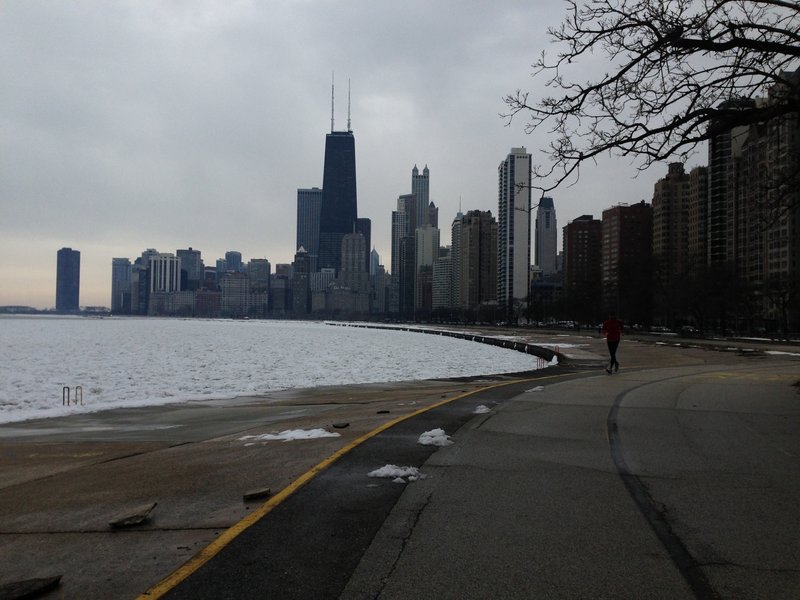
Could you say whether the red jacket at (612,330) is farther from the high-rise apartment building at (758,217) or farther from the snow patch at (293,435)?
the snow patch at (293,435)

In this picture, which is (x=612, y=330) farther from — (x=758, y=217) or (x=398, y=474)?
(x=398, y=474)

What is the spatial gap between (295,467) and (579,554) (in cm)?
397

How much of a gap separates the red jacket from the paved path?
31.0 feet

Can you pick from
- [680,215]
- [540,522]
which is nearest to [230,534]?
[540,522]

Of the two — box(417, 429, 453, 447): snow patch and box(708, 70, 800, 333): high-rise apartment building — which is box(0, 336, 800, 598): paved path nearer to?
box(417, 429, 453, 447): snow patch

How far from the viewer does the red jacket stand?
2108cm

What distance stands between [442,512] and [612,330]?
1710 centimetres

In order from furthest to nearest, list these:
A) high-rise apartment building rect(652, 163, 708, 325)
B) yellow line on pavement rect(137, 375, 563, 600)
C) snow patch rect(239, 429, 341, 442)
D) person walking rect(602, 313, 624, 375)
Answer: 1. high-rise apartment building rect(652, 163, 708, 325)
2. person walking rect(602, 313, 624, 375)
3. snow patch rect(239, 429, 341, 442)
4. yellow line on pavement rect(137, 375, 563, 600)

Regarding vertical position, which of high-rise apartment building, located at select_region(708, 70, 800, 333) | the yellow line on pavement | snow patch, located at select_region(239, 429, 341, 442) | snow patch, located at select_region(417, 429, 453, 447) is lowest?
snow patch, located at select_region(239, 429, 341, 442)

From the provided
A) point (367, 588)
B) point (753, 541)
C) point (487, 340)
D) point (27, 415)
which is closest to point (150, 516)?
point (367, 588)

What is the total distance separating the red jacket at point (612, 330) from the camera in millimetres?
21078

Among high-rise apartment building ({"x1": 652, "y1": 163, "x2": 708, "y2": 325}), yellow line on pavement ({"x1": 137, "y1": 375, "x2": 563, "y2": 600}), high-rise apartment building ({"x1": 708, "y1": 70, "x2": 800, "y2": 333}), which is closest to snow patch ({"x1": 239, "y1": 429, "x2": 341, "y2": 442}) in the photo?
yellow line on pavement ({"x1": 137, "y1": 375, "x2": 563, "y2": 600})

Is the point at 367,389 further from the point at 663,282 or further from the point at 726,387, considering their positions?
the point at 663,282

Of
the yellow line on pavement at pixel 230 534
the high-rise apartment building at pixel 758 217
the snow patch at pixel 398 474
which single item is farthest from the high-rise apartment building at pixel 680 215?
the yellow line on pavement at pixel 230 534
